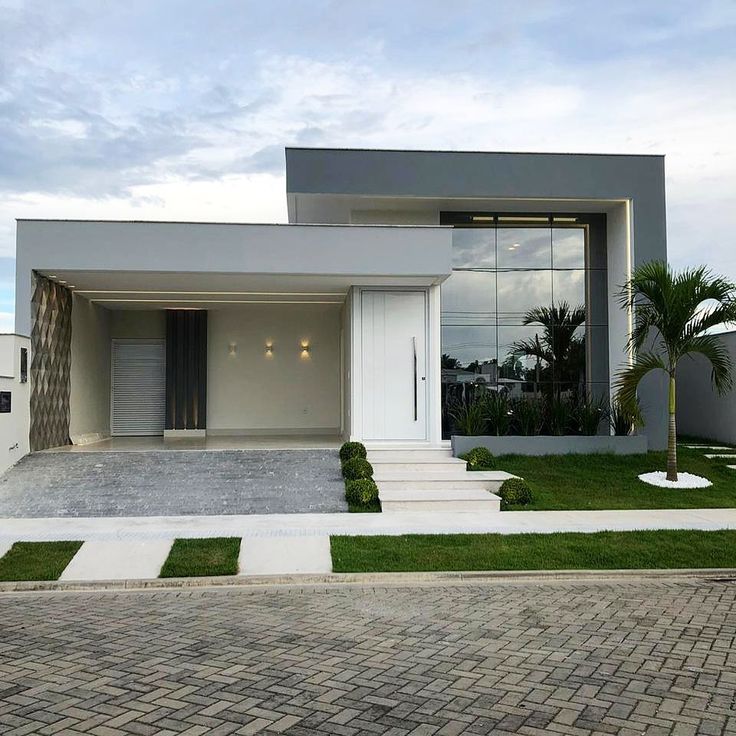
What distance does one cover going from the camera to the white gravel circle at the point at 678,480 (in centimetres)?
1274

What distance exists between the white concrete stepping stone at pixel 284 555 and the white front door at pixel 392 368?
584 cm

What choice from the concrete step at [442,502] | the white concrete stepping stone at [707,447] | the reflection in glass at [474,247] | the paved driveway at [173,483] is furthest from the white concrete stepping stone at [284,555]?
the white concrete stepping stone at [707,447]

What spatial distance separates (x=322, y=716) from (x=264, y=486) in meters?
8.07

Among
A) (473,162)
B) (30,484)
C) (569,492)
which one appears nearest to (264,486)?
(30,484)

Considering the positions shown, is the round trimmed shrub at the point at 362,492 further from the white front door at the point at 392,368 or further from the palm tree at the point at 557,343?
the palm tree at the point at 557,343

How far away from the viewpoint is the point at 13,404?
499 inches

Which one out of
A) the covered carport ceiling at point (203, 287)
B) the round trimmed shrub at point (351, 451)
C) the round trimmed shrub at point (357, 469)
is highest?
the covered carport ceiling at point (203, 287)

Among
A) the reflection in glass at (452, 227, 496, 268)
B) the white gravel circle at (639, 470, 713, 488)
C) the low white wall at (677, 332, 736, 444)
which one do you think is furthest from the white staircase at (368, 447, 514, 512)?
the low white wall at (677, 332, 736, 444)

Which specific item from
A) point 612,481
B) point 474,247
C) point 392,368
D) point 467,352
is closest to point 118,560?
point 392,368

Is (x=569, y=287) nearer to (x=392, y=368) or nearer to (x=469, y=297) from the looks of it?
(x=469, y=297)

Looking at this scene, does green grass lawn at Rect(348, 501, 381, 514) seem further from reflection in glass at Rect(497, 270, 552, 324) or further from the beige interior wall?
the beige interior wall

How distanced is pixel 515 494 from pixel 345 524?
2.74m

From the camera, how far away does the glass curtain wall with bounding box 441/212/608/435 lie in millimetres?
16531

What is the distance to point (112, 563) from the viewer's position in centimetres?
816
